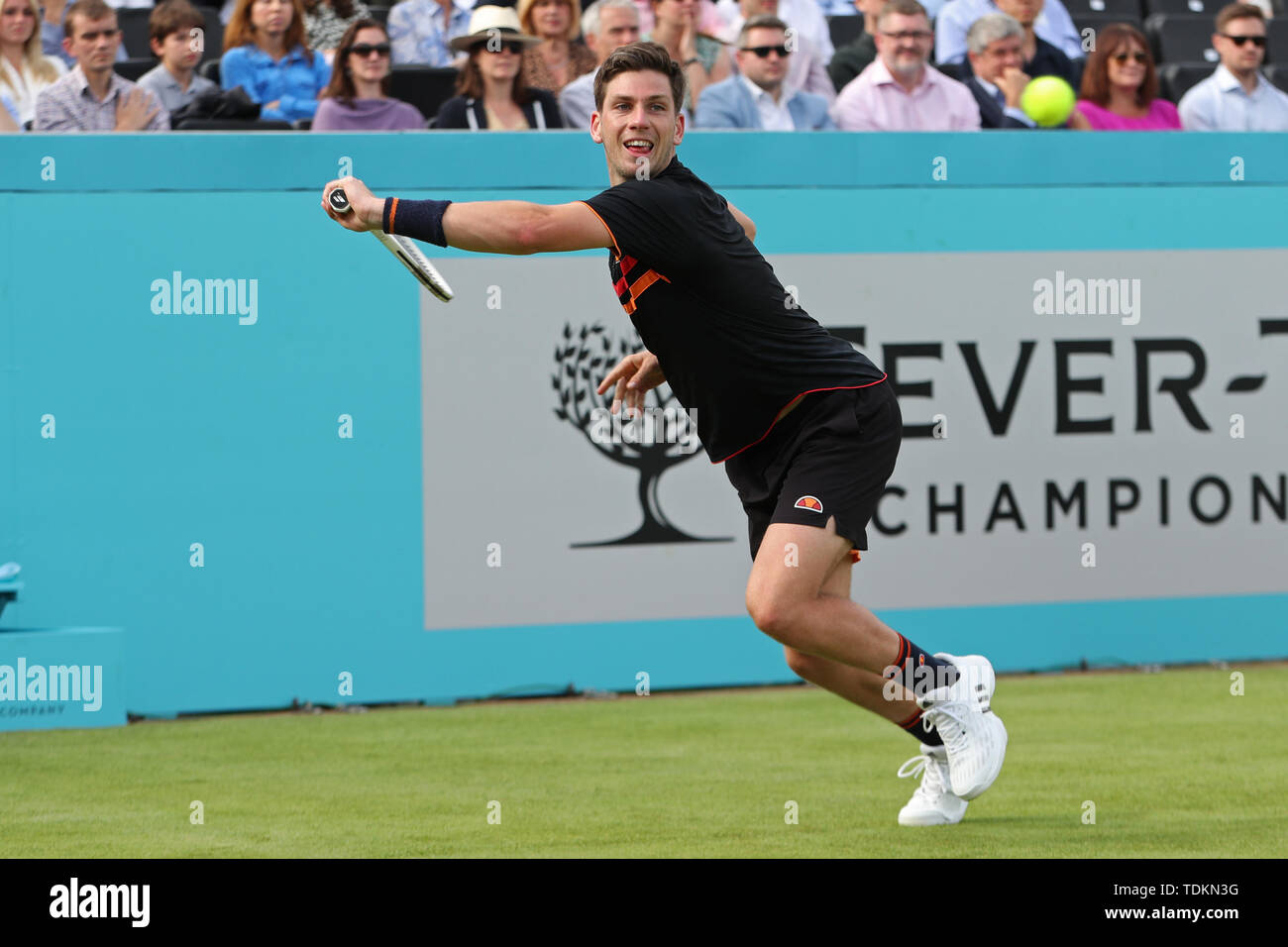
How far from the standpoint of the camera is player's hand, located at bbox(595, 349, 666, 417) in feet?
17.4

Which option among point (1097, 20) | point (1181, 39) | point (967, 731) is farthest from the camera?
point (1181, 39)

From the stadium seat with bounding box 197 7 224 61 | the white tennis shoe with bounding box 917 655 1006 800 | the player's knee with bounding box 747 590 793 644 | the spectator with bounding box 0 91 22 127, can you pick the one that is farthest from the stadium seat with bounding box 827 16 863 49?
the player's knee with bounding box 747 590 793 644

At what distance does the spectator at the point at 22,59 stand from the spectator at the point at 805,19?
370cm

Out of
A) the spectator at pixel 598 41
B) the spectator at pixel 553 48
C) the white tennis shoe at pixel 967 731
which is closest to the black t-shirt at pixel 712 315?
the white tennis shoe at pixel 967 731

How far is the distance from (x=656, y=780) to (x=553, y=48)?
13.7 feet

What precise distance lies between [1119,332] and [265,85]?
13.9ft

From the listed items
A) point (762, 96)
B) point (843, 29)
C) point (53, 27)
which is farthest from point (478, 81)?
point (843, 29)

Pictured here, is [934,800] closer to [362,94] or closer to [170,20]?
[362,94]

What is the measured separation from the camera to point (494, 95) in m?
8.42

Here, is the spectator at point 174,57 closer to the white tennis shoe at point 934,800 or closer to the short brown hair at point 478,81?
the short brown hair at point 478,81

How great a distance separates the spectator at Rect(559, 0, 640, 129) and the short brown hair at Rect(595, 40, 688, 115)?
12.3 feet

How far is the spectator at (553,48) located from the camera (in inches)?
351
